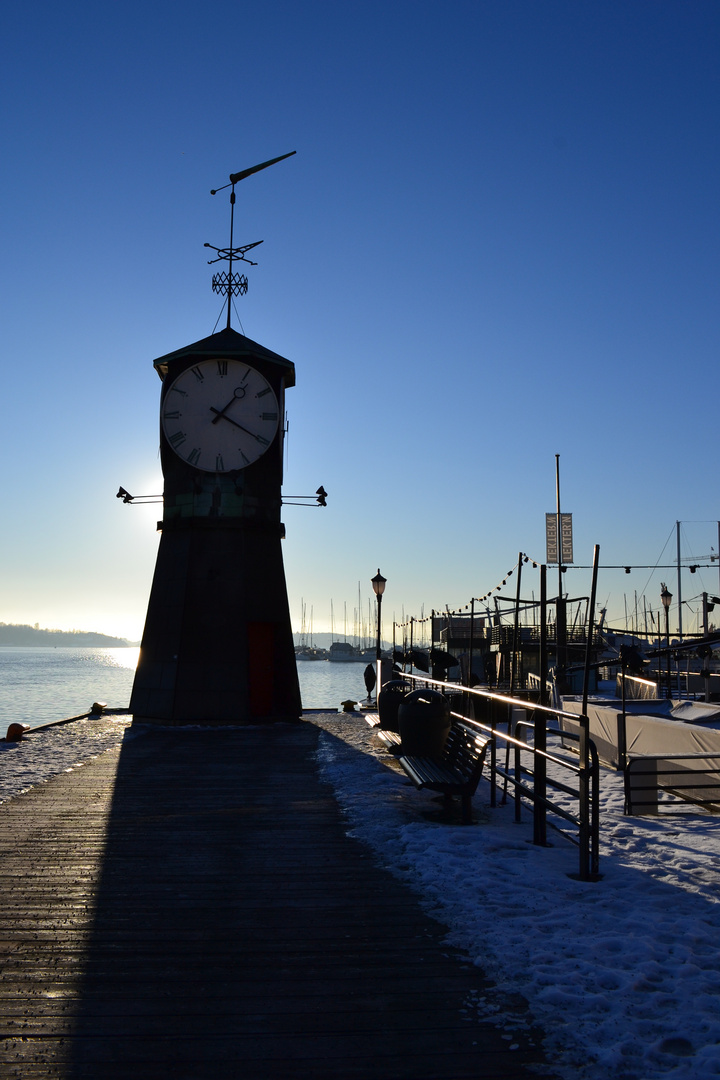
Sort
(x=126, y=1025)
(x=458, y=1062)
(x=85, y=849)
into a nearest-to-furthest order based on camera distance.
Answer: (x=458, y=1062) → (x=126, y=1025) → (x=85, y=849)

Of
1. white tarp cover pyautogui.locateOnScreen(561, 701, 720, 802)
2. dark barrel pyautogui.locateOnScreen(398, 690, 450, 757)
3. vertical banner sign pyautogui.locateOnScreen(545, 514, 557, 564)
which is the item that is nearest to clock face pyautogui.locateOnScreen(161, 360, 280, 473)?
white tarp cover pyautogui.locateOnScreen(561, 701, 720, 802)

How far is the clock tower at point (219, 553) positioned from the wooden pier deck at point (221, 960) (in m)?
11.0

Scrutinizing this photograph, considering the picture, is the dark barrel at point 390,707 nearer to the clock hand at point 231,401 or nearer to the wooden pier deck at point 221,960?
the wooden pier deck at point 221,960

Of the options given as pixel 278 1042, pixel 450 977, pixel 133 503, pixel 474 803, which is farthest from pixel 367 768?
pixel 133 503

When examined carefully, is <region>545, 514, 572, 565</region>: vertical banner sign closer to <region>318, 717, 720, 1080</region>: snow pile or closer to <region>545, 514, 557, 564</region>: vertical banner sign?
<region>545, 514, 557, 564</region>: vertical banner sign

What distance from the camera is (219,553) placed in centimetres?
2169

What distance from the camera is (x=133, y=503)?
22.9m

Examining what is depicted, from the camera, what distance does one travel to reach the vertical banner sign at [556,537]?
46781 millimetres

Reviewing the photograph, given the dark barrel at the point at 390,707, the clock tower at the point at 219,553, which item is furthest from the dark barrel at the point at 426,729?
the clock tower at the point at 219,553

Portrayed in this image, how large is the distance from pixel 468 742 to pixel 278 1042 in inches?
263

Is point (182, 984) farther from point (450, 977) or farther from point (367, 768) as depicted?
point (367, 768)

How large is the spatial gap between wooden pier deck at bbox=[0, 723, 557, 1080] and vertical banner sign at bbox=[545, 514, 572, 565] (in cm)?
3880

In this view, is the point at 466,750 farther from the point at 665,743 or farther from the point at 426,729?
the point at 665,743

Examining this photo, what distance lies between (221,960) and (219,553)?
16835 mm
